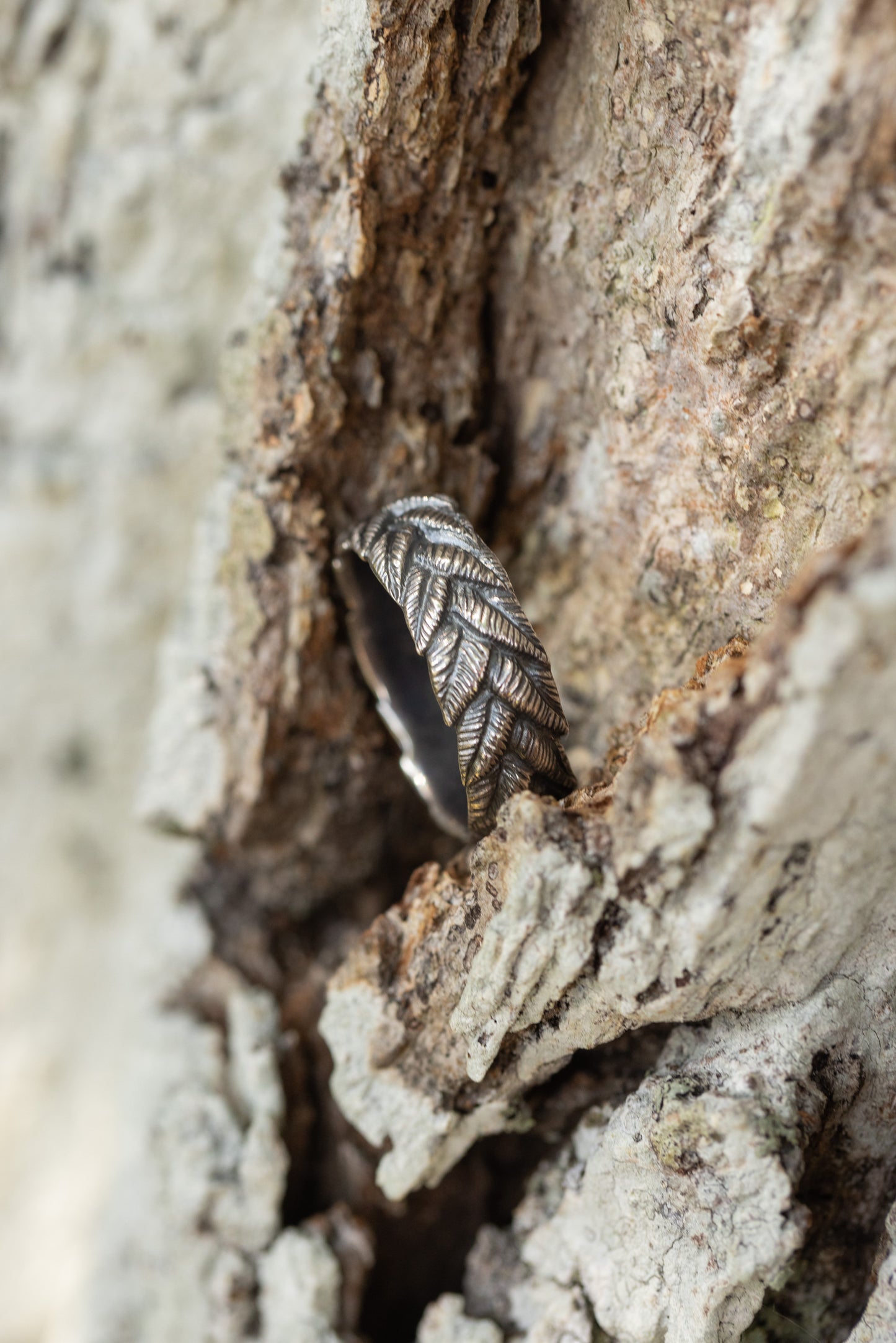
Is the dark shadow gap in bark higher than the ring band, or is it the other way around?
the ring band

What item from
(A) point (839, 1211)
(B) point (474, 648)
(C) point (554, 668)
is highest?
(C) point (554, 668)

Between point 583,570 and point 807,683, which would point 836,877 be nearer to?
point 807,683

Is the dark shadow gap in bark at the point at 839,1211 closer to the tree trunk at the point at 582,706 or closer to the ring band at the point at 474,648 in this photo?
the tree trunk at the point at 582,706

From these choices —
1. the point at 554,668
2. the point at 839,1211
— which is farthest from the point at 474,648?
the point at 839,1211

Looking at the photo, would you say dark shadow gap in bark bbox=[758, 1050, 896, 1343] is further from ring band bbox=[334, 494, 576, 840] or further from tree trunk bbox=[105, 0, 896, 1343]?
ring band bbox=[334, 494, 576, 840]

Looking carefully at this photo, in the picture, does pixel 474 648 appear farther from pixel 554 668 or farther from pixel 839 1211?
pixel 839 1211

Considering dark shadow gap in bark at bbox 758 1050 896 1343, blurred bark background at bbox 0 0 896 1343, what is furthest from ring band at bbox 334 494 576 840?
dark shadow gap in bark at bbox 758 1050 896 1343

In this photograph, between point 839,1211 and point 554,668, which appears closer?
point 839,1211
